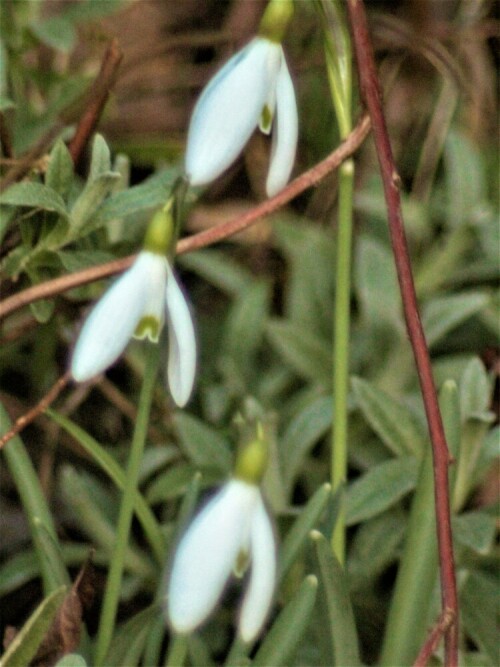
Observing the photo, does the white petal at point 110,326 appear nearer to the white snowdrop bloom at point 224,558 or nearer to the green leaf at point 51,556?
the white snowdrop bloom at point 224,558

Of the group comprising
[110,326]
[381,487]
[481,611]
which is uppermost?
[110,326]

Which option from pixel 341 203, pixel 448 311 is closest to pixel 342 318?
pixel 341 203

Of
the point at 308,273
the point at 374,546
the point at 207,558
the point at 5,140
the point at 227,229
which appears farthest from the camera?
the point at 308,273

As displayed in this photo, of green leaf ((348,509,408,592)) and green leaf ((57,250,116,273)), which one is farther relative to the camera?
green leaf ((348,509,408,592))

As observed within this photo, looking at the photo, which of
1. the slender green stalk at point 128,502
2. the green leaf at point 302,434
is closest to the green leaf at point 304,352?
the green leaf at point 302,434

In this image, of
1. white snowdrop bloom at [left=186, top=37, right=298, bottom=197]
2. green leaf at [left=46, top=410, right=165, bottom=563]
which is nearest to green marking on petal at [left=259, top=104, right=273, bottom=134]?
white snowdrop bloom at [left=186, top=37, right=298, bottom=197]

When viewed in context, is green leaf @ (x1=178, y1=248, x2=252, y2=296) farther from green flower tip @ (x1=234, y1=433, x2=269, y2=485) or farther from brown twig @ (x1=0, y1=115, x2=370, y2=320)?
green flower tip @ (x1=234, y1=433, x2=269, y2=485)

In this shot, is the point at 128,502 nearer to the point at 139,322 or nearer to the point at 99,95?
the point at 139,322
